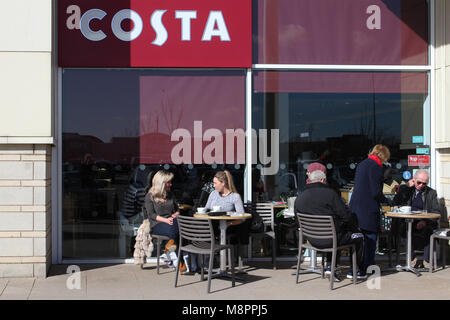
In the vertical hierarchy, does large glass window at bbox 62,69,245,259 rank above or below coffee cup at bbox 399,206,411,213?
above

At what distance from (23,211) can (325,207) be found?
3781 millimetres

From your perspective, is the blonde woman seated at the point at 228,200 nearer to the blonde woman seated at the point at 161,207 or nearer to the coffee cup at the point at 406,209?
the blonde woman seated at the point at 161,207

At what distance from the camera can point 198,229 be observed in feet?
22.6

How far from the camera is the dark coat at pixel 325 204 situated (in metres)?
7.06

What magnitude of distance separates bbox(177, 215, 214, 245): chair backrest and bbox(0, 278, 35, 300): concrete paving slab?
6.33ft

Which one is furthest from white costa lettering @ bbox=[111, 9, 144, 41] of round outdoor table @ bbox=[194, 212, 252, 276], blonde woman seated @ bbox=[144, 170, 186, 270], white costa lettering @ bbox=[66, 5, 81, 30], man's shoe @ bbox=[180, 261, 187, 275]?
man's shoe @ bbox=[180, 261, 187, 275]

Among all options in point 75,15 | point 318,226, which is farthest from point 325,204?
point 75,15

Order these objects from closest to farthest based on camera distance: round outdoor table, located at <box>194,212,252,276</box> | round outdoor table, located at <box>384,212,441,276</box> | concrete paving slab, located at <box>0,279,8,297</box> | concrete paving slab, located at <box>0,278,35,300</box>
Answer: concrete paving slab, located at <box>0,278,35,300</box>
concrete paving slab, located at <box>0,279,8,297</box>
round outdoor table, located at <box>194,212,252,276</box>
round outdoor table, located at <box>384,212,441,276</box>

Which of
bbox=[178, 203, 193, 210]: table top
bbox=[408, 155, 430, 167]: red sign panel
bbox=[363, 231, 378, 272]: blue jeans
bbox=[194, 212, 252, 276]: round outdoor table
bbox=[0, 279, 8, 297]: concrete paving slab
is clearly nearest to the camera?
bbox=[0, 279, 8, 297]: concrete paving slab

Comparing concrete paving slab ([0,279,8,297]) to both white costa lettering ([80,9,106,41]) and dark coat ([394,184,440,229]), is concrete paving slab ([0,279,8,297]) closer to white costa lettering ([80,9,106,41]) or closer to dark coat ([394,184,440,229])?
white costa lettering ([80,9,106,41])

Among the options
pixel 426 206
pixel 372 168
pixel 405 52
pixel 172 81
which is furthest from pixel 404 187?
pixel 172 81

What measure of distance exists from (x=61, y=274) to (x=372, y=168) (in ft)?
14.0

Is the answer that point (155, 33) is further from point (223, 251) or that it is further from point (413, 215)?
point (413, 215)

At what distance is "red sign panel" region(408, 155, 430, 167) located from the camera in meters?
9.26
